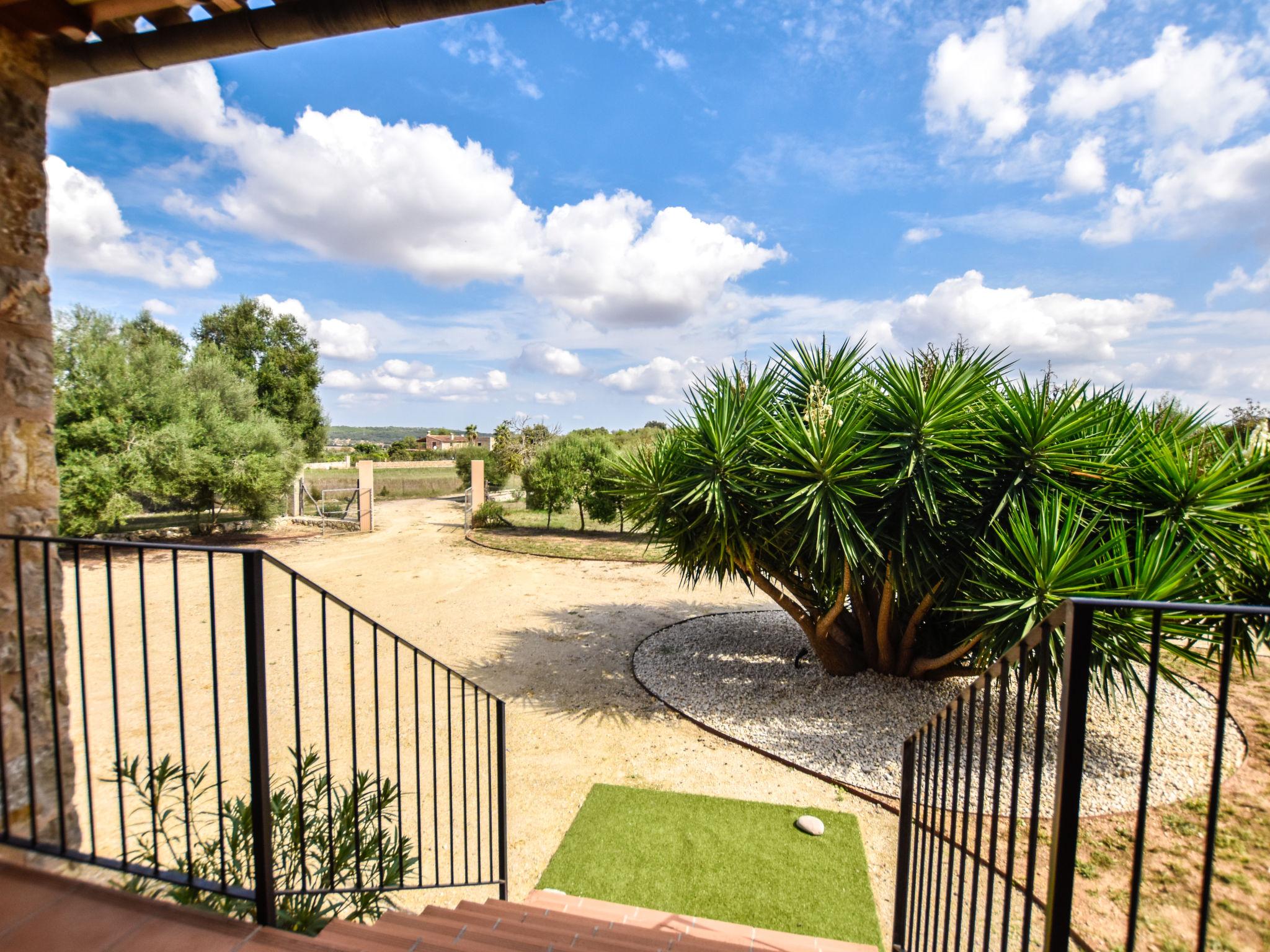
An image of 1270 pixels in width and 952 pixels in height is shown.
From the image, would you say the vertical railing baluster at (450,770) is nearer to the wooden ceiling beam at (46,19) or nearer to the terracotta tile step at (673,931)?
the terracotta tile step at (673,931)

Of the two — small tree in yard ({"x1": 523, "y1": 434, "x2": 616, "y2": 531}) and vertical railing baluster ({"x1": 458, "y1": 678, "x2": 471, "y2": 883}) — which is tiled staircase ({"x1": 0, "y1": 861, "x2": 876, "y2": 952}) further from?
small tree in yard ({"x1": 523, "y1": 434, "x2": 616, "y2": 531})

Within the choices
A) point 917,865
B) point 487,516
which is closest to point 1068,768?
point 917,865

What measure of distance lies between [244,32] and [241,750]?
4.70 metres

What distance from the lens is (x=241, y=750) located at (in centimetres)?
462

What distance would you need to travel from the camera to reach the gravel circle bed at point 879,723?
167 inches

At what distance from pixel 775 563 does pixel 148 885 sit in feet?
15.8

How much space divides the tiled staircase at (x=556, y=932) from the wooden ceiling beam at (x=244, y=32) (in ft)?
Result: 9.05

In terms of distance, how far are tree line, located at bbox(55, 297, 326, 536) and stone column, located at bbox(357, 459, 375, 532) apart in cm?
161

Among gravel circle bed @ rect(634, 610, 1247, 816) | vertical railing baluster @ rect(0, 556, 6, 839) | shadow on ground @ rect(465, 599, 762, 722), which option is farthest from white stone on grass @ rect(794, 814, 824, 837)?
vertical railing baluster @ rect(0, 556, 6, 839)

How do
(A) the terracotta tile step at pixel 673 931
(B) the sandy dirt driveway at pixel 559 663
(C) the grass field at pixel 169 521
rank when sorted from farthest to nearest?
1. (C) the grass field at pixel 169 521
2. (B) the sandy dirt driveway at pixel 559 663
3. (A) the terracotta tile step at pixel 673 931

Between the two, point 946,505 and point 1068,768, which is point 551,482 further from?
point 1068,768

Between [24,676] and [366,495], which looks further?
[366,495]

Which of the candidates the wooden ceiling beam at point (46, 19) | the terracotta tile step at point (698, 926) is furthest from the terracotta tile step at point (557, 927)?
the wooden ceiling beam at point (46, 19)

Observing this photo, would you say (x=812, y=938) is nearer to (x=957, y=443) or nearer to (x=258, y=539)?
(x=957, y=443)
